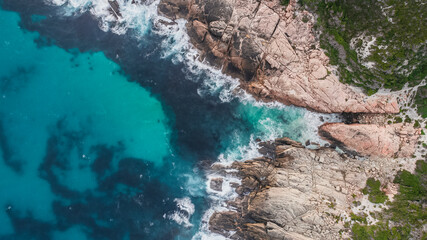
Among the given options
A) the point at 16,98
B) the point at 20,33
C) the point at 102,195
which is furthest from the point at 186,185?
the point at 20,33

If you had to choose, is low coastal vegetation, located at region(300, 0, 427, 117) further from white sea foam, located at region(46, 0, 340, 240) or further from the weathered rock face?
white sea foam, located at region(46, 0, 340, 240)

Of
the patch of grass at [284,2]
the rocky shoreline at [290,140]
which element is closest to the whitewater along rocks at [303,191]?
the rocky shoreline at [290,140]

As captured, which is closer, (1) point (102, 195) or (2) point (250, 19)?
(2) point (250, 19)

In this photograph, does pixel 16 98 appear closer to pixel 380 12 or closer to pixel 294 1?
pixel 294 1

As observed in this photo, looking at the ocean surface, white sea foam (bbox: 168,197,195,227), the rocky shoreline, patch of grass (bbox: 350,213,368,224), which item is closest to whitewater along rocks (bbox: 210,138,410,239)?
the rocky shoreline

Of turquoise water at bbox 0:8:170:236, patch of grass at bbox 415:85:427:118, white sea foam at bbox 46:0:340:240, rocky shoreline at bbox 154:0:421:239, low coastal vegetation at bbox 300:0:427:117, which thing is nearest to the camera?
low coastal vegetation at bbox 300:0:427:117
